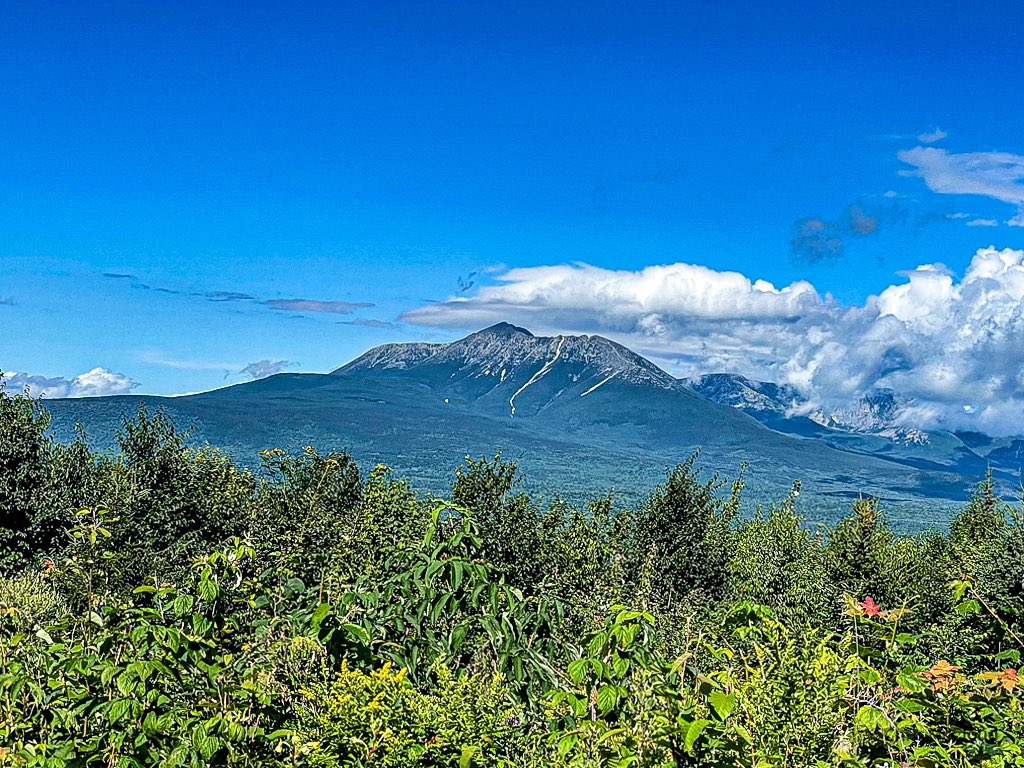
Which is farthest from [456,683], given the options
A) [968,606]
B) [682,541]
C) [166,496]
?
[682,541]

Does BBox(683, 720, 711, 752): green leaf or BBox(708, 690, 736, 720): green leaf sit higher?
BBox(708, 690, 736, 720): green leaf

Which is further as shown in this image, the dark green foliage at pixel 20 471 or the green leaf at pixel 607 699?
the dark green foliage at pixel 20 471

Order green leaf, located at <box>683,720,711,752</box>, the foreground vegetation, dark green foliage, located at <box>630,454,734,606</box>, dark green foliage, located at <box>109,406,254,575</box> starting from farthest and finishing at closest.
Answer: dark green foliage, located at <box>630,454,734,606</box> < dark green foliage, located at <box>109,406,254,575</box> < the foreground vegetation < green leaf, located at <box>683,720,711,752</box>

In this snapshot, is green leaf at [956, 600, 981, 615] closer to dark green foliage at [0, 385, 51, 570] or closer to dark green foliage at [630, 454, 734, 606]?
dark green foliage at [630, 454, 734, 606]

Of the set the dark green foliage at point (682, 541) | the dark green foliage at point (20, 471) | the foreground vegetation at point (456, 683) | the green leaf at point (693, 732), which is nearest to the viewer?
the green leaf at point (693, 732)

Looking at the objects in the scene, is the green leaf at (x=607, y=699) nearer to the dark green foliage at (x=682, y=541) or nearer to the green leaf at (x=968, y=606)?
the green leaf at (x=968, y=606)

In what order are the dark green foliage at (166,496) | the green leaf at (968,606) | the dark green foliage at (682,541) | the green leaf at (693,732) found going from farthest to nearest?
1. the dark green foliage at (682,541)
2. the dark green foliage at (166,496)
3. the green leaf at (968,606)
4. the green leaf at (693,732)

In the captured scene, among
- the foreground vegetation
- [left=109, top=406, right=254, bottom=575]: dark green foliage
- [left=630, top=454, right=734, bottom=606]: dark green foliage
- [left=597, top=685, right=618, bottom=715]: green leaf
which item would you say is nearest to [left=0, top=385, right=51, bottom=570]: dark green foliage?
[left=109, top=406, right=254, bottom=575]: dark green foliage

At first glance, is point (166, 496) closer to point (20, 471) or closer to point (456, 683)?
point (20, 471)

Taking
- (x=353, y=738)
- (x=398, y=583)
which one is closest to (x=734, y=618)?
(x=398, y=583)

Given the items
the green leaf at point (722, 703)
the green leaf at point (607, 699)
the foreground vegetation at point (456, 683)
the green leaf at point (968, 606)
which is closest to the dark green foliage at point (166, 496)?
the foreground vegetation at point (456, 683)

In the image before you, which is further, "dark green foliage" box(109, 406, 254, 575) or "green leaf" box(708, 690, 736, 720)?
"dark green foliage" box(109, 406, 254, 575)

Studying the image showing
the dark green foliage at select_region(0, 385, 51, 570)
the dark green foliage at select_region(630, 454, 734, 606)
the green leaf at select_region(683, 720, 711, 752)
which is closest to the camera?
the green leaf at select_region(683, 720, 711, 752)

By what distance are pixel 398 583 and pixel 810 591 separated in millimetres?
23497
